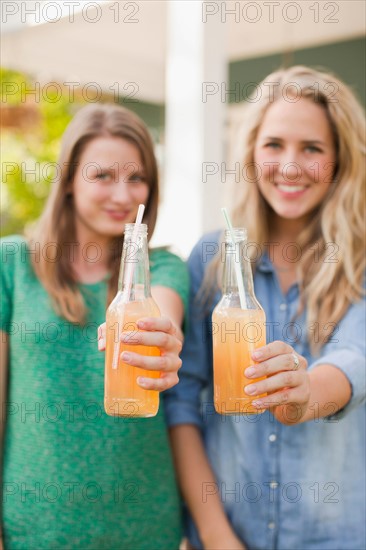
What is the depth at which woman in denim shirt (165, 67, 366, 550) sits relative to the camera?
1.91m

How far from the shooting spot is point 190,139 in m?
3.47

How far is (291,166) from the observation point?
1.95 metres

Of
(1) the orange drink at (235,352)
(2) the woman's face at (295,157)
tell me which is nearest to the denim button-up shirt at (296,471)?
(2) the woman's face at (295,157)

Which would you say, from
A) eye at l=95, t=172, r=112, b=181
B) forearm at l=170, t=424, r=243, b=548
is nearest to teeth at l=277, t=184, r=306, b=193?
eye at l=95, t=172, r=112, b=181

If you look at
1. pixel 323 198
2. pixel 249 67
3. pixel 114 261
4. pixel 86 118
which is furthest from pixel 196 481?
pixel 249 67

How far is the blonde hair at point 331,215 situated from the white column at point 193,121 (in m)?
1.29

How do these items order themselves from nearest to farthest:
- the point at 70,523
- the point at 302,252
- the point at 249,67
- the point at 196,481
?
the point at 70,523 → the point at 196,481 → the point at 302,252 → the point at 249,67

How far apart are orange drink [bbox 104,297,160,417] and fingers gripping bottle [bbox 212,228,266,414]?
0.46 ft

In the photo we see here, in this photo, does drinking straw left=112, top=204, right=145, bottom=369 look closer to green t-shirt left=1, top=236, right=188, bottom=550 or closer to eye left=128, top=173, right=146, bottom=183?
green t-shirt left=1, top=236, right=188, bottom=550

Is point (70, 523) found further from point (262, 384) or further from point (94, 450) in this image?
point (262, 384)

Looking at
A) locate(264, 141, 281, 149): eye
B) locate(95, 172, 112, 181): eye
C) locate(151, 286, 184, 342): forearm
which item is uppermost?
locate(264, 141, 281, 149): eye

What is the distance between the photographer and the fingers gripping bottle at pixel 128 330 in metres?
1.41

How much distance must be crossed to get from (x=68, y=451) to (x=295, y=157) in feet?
3.23

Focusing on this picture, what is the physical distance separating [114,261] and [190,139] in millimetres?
1597
